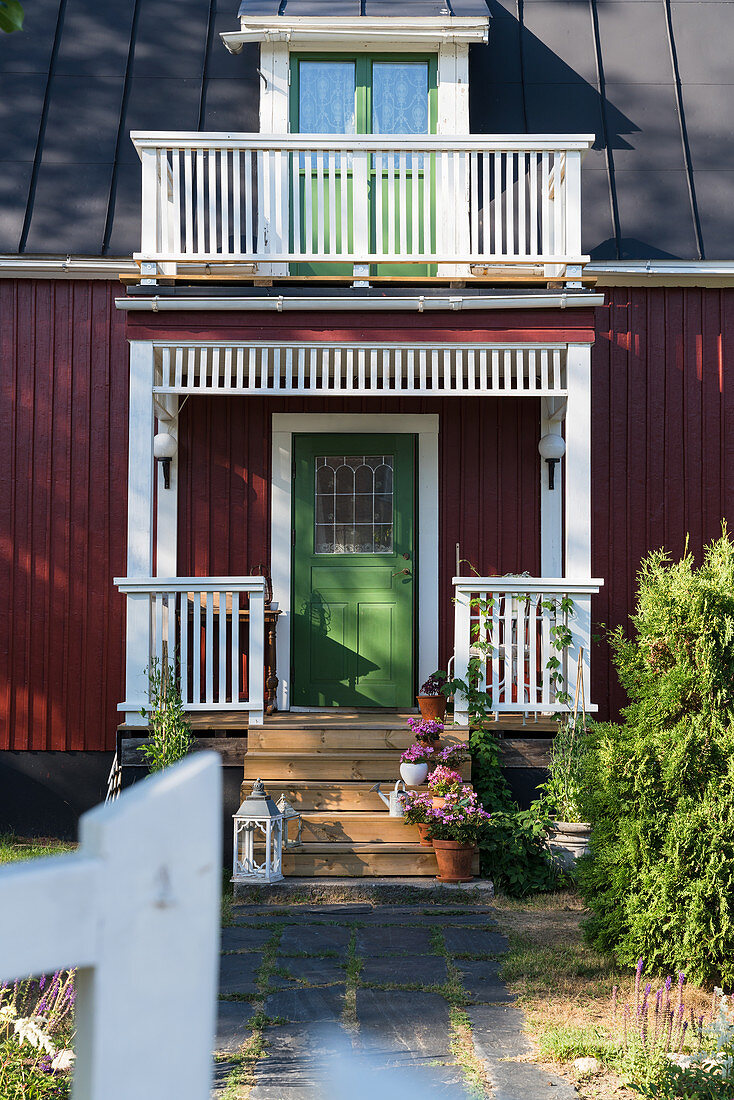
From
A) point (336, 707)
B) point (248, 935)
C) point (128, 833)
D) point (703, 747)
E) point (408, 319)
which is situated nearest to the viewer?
point (128, 833)

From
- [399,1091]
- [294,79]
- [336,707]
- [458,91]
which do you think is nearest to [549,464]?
[336,707]

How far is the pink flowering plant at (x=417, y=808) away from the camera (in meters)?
6.29

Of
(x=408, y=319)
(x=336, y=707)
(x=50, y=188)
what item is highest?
(x=50, y=188)

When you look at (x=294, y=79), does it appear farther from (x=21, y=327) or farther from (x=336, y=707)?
(x=336, y=707)

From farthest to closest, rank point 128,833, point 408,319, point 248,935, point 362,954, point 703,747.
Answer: point 408,319 → point 248,935 → point 362,954 → point 703,747 → point 128,833

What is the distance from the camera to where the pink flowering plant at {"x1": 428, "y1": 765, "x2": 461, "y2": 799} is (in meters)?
6.36

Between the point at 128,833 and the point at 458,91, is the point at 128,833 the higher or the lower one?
the lower one

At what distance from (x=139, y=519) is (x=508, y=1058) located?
438 cm

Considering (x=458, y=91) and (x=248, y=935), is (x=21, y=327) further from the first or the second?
(x=248, y=935)

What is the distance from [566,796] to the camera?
651cm

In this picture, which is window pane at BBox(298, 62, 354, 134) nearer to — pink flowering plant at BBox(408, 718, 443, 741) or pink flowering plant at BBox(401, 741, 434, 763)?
pink flowering plant at BBox(408, 718, 443, 741)

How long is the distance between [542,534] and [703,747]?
402cm

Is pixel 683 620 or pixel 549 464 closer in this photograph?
pixel 683 620

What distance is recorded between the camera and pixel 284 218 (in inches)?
286
